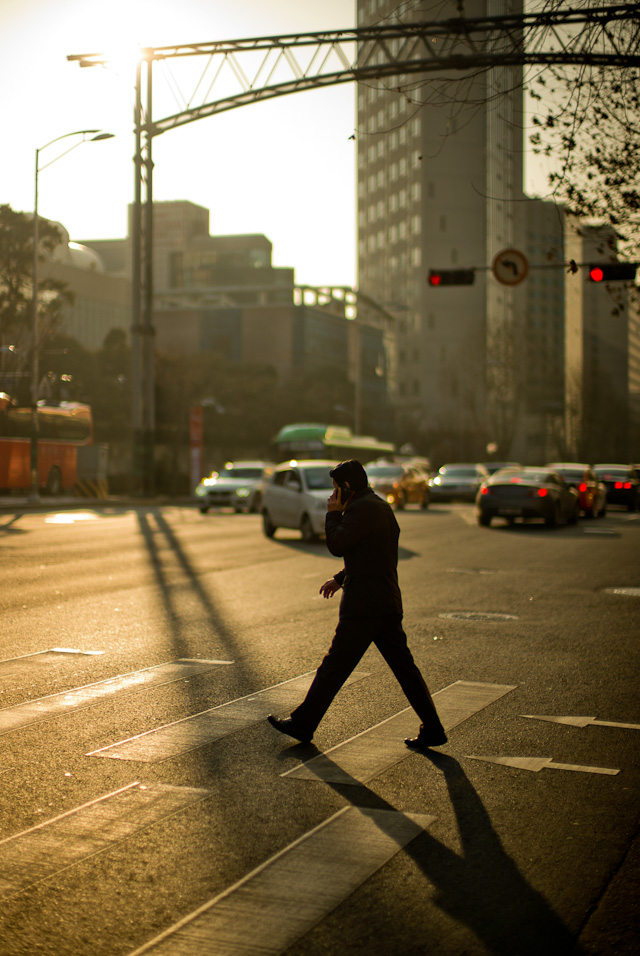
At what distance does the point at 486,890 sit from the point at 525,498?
75.5ft

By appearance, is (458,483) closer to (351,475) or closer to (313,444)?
(313,444)

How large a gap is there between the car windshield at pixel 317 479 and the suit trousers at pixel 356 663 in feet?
53.2

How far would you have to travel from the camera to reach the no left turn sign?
74.0 feet

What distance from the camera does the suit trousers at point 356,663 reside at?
19.2 ft

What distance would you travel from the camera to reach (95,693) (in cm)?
723

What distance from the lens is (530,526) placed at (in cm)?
2775

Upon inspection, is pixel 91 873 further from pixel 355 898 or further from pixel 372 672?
pixel 372 672

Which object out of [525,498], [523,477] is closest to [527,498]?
[525,498]

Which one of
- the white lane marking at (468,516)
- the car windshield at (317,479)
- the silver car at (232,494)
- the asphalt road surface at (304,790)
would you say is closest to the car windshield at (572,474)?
the white lane marking at (468,516)

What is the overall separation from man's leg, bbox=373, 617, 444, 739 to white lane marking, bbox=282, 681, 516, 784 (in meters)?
0.21

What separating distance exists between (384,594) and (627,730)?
5.80ft

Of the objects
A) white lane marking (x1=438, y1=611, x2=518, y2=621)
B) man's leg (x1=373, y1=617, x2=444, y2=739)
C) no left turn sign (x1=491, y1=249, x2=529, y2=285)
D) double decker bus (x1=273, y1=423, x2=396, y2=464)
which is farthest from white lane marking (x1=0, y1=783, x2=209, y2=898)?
double decker bus (x1=273, y1=423, x2=396, y2=464)

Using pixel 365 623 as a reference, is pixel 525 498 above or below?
below

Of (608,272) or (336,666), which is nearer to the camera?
(336,666)
